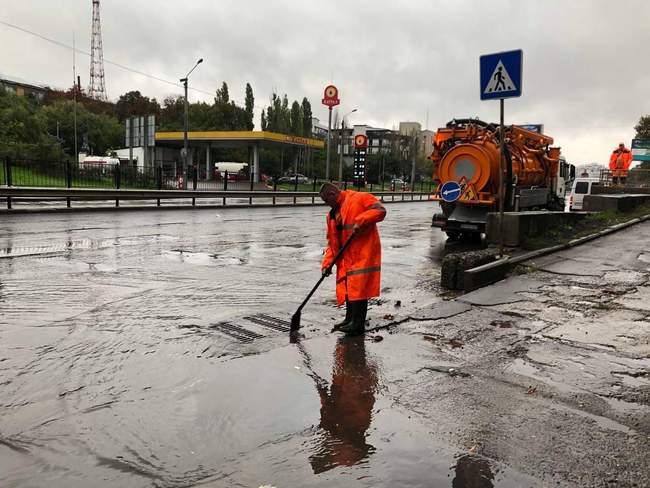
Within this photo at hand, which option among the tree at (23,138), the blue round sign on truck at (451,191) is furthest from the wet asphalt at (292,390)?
the tree at (23,138)

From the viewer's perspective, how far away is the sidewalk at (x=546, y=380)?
116 inches

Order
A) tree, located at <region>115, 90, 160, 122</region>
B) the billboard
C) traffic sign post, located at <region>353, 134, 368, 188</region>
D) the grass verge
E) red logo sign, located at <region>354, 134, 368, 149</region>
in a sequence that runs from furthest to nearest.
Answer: tree, located at <region>115, 90, 160, 122</region>, traffic sign post, located at <region>353, 134, 368, 188</region>, red logo sign, located at <region>354, 134, 368, 149</region>, the billboard, the grass verge

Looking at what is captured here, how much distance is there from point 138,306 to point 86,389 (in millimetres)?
2214

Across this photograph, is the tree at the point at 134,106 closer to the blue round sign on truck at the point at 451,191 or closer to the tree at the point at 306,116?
the tree at the point at 306,116

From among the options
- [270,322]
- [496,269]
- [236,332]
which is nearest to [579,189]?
[496,269]

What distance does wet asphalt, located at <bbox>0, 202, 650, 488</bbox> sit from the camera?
9.17 feet

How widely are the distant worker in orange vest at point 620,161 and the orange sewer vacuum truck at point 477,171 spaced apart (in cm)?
1257

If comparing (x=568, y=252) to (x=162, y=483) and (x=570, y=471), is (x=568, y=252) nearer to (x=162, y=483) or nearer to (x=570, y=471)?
(x=570, y=471)

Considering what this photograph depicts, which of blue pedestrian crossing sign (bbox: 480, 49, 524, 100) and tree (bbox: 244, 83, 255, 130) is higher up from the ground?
tree (bbox: 244, 83, 255, 130)

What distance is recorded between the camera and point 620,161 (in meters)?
24.5

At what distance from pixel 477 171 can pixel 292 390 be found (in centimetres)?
978

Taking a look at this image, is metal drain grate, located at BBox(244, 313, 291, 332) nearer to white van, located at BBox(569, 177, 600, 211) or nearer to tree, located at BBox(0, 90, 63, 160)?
white van, located at BBox(569, 177, 600, 211)

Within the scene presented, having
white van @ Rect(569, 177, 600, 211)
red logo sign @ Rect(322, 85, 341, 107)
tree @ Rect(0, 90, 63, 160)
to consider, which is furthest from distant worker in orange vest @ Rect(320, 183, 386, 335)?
tree @ Rect(0, 90, 63, 160)

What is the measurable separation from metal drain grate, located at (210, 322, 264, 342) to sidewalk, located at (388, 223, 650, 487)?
150 centimetres
